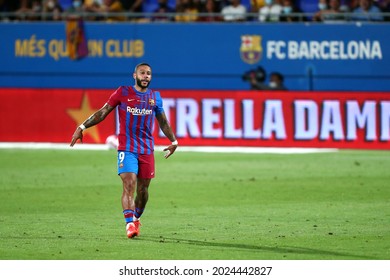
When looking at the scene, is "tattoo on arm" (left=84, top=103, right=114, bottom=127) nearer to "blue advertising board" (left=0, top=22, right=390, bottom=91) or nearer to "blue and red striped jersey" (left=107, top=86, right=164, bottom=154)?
"blue and red striped jersey" (left=107, top=86, right=164, bottom=154)

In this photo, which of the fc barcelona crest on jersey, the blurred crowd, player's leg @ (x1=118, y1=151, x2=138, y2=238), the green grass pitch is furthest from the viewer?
the fc barcelona crest on jersey

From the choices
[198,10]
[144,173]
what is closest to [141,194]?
[144,173]

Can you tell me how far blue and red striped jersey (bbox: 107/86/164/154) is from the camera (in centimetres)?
1315

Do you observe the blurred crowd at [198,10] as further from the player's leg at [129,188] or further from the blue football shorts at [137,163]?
the player's leg at [129,188]

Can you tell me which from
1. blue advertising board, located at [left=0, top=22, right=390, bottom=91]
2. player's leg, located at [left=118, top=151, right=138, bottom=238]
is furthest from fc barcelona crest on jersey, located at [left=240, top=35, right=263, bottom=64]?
player's leg, located at [left=118, top=151, right=138, bottom=238]

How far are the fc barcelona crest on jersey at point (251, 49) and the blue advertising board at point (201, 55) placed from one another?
26mm

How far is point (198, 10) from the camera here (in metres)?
29.0

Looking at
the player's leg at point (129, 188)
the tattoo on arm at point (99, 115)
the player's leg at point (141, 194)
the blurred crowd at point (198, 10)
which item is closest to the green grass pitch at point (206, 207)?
the player's leg at point (129, 188)

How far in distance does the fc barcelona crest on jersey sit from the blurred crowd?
21.3 inches

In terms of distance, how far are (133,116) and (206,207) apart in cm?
363

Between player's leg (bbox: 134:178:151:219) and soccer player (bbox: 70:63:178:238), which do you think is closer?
soccer player (bbox: 70:63:178:238)

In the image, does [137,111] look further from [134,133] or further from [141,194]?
[141,194]

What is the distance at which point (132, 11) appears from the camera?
29.3 meters

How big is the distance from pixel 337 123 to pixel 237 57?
4536 mm
